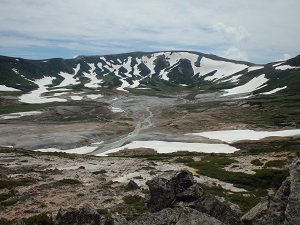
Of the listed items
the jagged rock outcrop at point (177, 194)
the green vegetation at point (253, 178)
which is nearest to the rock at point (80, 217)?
the jagged rock outcrop at point (177, 194)

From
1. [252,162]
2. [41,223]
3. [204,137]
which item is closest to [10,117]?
[204,137]

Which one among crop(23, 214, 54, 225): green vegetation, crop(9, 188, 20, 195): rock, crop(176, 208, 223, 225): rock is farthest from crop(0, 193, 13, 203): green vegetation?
crop(176, 208, 223, 225): rock

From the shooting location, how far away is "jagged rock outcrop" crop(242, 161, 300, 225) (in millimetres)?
14516

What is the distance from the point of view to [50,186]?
115 ft

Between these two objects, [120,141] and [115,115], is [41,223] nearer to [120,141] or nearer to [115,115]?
[120,141]

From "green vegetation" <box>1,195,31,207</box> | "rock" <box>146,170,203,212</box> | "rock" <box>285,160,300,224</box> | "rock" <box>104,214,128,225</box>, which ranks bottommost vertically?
"green vegetation" <box>1,195,31,207</box>

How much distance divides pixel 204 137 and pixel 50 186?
2426 inches

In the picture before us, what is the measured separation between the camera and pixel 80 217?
1950 cm

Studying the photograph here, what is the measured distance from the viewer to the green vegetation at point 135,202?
26.9 meters

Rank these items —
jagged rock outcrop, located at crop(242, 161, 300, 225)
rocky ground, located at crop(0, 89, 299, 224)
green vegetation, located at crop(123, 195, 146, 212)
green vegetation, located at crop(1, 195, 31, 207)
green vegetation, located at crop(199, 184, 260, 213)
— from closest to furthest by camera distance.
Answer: jagged rock outcrop, located at crop(242, 161, 300, 225) → green vegetation, located at crop(123, 195, 146, 212) → green vegetation, located at crop(1, 195, 31, 207) → green vegetation, located at crop(199, 184, 260, 213) → rocky ground, located at crop(0, 89, 299, 224)

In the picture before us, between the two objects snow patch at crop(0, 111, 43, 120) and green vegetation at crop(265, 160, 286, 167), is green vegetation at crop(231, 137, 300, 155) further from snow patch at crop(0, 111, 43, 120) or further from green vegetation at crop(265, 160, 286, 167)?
snow patch at crop(0, 111, 43, 120)

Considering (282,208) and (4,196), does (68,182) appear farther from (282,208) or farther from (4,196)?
(282,208)

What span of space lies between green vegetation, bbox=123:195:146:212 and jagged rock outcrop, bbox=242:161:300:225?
11592 mm

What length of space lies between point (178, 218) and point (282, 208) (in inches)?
215
